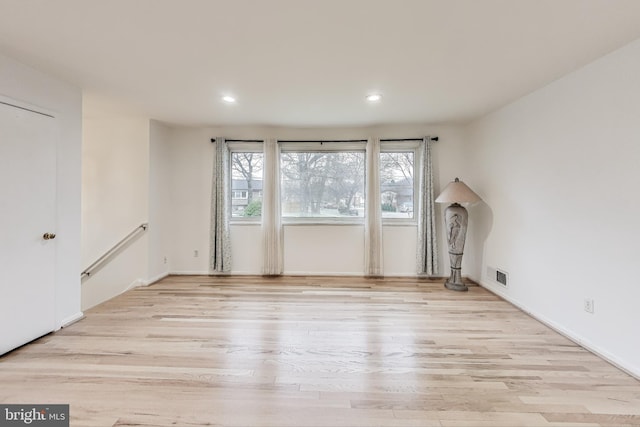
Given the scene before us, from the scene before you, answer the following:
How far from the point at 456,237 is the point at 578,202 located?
1.51 meters

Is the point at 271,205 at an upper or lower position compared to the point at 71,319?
upper

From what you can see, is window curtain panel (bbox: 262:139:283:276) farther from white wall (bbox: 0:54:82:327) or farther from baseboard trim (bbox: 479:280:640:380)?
baseboard trim (bbox: 479:280:640:380)

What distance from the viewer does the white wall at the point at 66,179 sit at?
241 cm

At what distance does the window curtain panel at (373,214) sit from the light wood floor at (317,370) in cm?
119

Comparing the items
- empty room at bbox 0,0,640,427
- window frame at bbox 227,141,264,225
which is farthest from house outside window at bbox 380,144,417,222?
window frame at bbox 227,141,264,225

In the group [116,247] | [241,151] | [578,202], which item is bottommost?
[116,247]

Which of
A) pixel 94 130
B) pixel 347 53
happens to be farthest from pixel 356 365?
pixel 94 130

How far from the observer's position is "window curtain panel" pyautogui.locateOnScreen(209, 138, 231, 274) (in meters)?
4.27

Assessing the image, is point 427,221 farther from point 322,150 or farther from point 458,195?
point 322,150

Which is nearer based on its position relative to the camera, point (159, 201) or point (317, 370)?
point (317, 370)

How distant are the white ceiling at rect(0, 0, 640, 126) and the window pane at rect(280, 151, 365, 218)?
135 cm

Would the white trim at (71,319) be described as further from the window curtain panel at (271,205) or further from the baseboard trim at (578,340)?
the baseboard trim at (578,340)

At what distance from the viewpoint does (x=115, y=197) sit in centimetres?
396

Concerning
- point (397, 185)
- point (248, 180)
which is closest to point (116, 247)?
point (248, 180)
